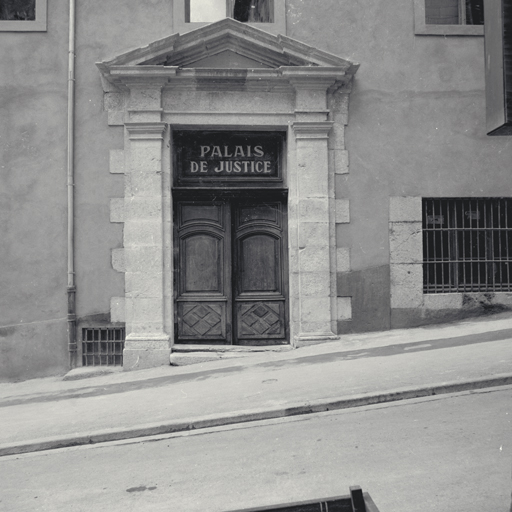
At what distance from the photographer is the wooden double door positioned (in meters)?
9.47

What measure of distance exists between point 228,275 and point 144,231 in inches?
58.0

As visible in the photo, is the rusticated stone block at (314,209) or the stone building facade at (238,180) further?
the rusticated stone block at (314,209)

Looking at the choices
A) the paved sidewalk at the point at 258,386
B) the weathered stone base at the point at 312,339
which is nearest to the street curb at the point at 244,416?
the paved sidewalk at the point at 258,386

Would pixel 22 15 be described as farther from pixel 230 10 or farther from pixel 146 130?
pixel 230 10

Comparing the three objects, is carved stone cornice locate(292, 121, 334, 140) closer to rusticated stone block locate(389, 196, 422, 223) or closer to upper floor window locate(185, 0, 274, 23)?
rusticated stone block locate(389, 196, 422, 223)

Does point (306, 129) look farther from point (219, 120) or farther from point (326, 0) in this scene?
point (326, 0)

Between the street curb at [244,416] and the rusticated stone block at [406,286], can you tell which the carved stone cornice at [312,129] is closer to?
the rusticated stone block at [406,286]

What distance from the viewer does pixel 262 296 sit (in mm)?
9523

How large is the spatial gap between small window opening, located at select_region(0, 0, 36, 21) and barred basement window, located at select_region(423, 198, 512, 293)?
6810 millimetres

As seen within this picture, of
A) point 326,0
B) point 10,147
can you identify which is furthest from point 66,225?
point 326,0

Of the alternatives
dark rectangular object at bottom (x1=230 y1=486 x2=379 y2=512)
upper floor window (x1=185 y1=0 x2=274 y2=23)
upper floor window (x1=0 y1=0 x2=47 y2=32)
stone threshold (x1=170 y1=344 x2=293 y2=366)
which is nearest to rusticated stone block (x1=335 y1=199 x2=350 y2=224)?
stone threshold (x1=170 y1=344 x2=293 y2=366)

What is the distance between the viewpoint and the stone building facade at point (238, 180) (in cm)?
905

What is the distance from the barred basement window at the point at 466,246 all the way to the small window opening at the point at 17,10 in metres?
6.81

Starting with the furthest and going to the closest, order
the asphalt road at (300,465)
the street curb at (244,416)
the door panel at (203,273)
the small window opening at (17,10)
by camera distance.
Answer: the door panel at (203,273) → the small window opening at (17,10) → the street curb at (244,416) → the asphalt road at (300,465)
